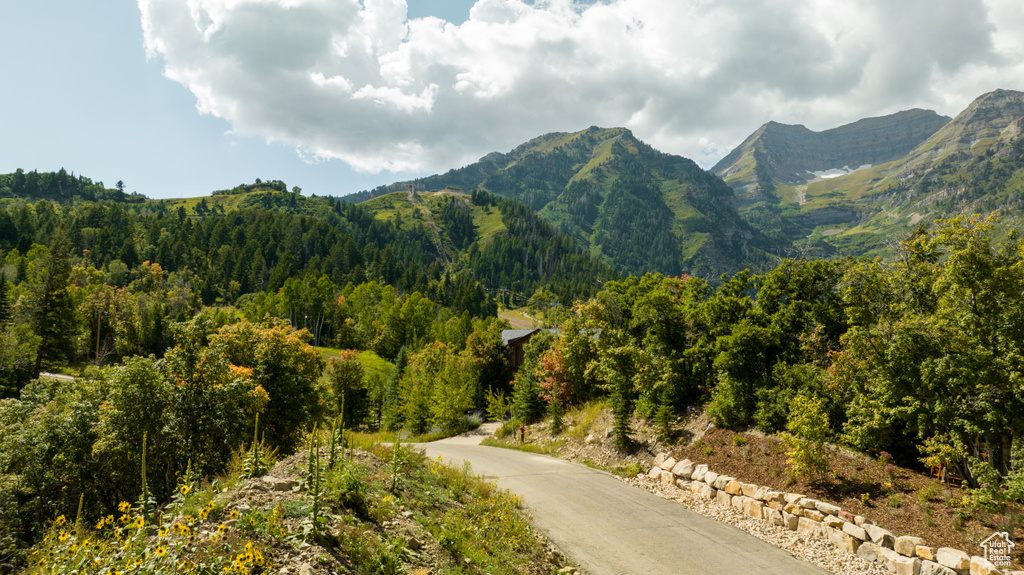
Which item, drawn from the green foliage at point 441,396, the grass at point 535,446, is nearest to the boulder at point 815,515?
the grass at point 535,446

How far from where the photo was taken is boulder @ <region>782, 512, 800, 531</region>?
13.6 meters

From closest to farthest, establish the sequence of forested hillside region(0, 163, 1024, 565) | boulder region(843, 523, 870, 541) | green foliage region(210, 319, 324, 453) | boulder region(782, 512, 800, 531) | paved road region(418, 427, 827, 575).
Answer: paved road region(418, 427, 827, 575) → boulder region(843, 523, 870, 541) → forested hillside region(0, 163, 1024, 565) → boulder region(782, 512, 800, 531) → green foliage region(210, 319, 324, 453)

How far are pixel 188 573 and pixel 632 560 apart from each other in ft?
32.7

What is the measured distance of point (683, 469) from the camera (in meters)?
18.1

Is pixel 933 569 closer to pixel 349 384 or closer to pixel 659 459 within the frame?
pixel 659 459

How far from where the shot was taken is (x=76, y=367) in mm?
68312

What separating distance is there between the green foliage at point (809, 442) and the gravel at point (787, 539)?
2.00 m

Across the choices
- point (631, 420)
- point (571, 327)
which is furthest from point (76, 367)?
point (631, 420)

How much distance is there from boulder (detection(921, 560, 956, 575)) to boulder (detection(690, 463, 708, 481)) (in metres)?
6.82

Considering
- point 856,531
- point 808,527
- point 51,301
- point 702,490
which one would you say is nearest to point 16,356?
point 51,301

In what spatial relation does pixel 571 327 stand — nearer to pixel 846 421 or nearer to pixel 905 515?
pixel 846 421

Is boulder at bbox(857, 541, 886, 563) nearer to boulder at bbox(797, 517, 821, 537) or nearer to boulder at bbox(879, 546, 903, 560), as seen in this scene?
boulder at bbox(879, 546, 903, 560)

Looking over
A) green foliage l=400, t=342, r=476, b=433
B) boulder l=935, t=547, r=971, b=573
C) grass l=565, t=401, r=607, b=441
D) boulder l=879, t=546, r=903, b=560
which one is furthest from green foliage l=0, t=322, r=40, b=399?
boulder l=935, t=547, r=971, b=573

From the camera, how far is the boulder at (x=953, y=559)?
1039 cm
